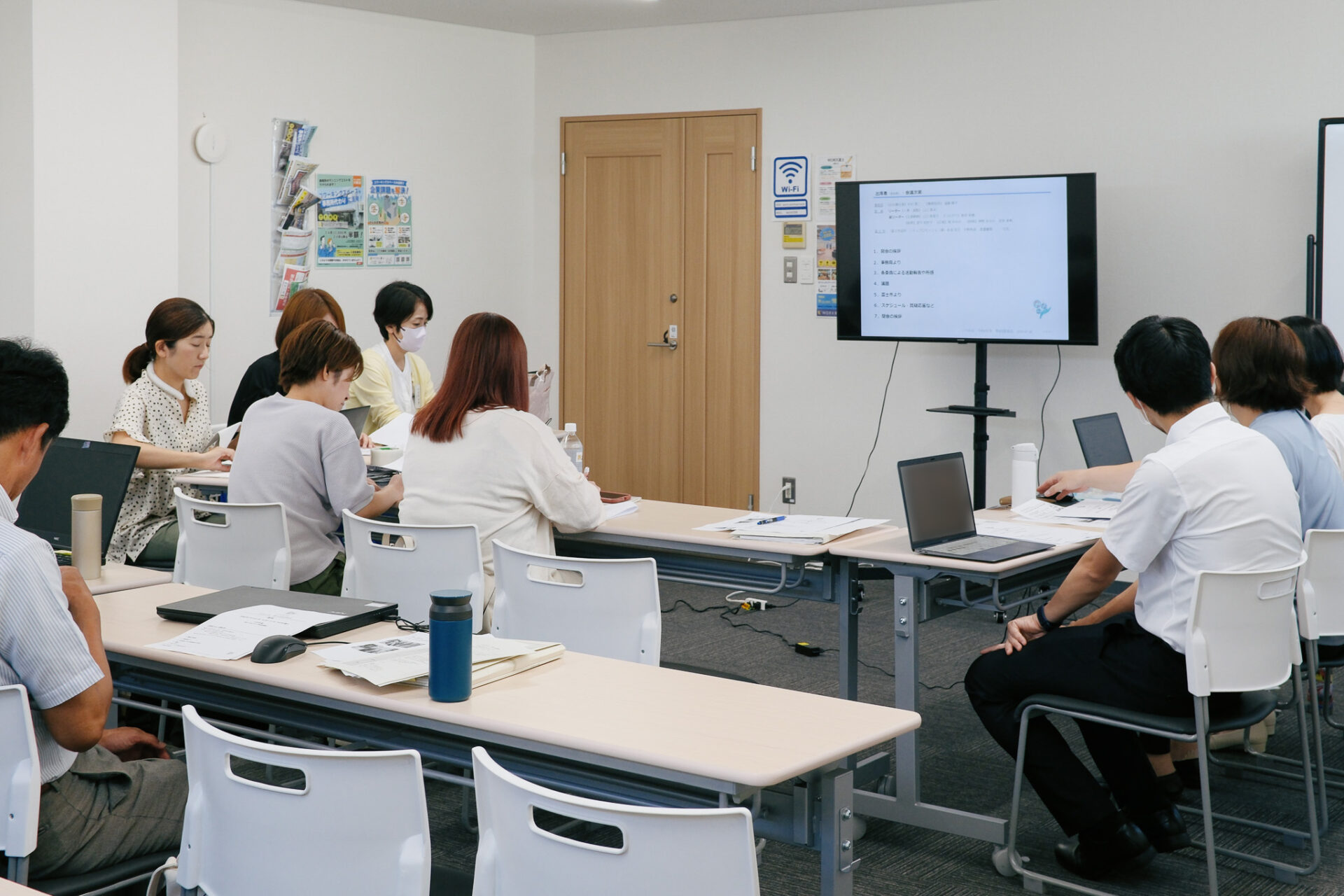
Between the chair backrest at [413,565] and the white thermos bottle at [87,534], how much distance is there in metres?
0.60

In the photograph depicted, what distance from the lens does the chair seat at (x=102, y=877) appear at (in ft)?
6.05

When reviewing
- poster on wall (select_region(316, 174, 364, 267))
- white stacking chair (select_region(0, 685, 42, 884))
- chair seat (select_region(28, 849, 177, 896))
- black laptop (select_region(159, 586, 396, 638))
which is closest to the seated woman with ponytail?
black laptop (select_region(159, 586, 396, 638))

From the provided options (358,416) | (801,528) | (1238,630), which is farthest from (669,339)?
(1238,630)

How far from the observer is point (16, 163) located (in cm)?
489

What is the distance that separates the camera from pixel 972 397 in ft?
20.4

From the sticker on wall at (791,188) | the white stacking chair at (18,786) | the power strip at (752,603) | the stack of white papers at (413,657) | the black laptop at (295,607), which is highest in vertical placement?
the sticker on wall at (791,188)

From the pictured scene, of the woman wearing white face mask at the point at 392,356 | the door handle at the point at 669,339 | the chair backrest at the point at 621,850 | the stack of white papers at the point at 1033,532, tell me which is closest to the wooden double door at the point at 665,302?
the door handle at the point at 669,339

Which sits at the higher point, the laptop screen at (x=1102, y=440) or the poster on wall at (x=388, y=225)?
the poster on wall at (x=388, y=225)

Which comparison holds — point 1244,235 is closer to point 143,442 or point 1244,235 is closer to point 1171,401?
point 1171,401

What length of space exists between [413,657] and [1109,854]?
1670 millimetres

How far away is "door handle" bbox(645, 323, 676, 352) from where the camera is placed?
6887 mm

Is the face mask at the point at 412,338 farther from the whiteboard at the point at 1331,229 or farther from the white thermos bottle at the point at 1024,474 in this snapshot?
the whiteboard at the point at 1331,229

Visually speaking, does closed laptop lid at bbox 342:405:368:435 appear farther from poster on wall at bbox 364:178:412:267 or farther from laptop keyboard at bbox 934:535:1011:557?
poster on wall at bbox 364:178:412:267

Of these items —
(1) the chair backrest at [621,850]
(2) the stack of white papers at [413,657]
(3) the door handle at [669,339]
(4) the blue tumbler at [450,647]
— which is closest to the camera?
(1) the chair backrest at [621,850]
